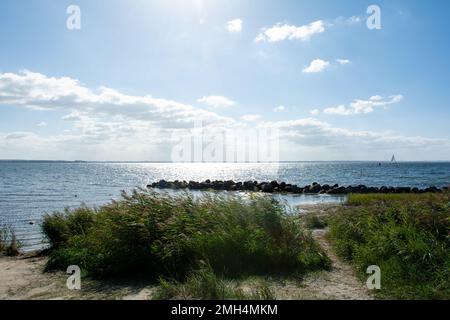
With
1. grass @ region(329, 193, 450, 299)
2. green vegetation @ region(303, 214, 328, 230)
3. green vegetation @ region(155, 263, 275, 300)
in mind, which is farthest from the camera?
green vegetation @ region(303, 214, 328, 230)

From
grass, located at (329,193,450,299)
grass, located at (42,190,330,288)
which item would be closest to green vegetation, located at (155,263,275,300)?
grass, located at (42,190,330,288)

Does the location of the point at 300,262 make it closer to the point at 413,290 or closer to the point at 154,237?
the point at 413,290

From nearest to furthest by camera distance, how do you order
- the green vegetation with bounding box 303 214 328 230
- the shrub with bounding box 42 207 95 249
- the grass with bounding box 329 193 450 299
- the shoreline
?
the grass with bounding box 329 193 450 299
the shrub with bounding box 42 207 95 249
the green vegetation with bounding box 303 214 328 230
the shoreline

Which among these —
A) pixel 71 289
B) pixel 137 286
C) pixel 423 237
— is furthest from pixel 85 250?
pixel 423 237

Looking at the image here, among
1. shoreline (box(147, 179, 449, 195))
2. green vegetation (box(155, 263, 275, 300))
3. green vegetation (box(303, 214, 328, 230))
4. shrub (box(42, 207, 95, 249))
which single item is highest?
shrub (box(42, 207, 95, 249))

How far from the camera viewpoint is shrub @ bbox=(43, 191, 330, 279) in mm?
8664

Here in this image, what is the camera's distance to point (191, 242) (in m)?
8.79

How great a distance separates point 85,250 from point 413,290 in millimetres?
7638

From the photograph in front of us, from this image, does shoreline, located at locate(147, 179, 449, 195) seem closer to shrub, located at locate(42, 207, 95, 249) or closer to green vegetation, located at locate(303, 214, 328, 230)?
green vegetation, located at locate(303, 214, 328, 230)

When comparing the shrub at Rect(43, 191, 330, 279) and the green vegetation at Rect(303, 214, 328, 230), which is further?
the green vegetation at Rect(303, 214, 328, 230)

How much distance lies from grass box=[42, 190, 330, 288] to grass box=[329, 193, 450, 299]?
1166 millimetres

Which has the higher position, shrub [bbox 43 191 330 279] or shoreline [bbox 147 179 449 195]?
shrub [bbox 43 191 330 279]

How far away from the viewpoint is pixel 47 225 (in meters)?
12.6

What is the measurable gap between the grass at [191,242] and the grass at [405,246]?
1.17m
